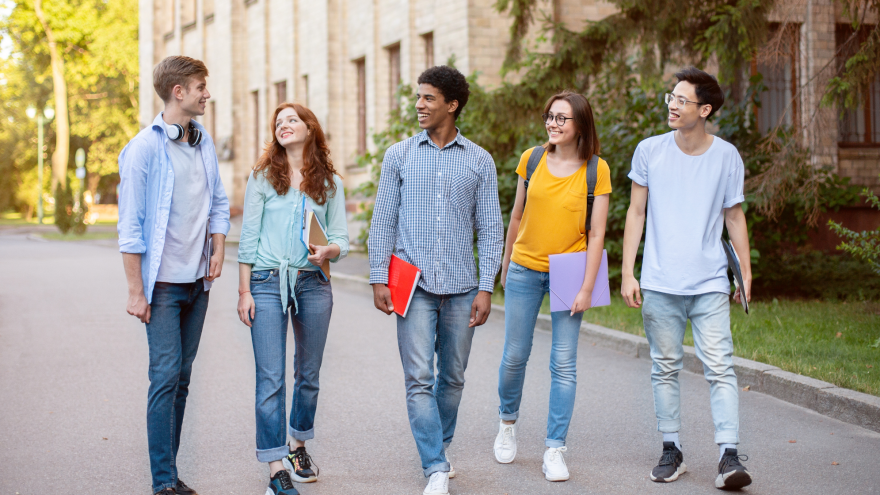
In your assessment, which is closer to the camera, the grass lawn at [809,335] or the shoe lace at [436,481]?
the shoe lace at [436,481]

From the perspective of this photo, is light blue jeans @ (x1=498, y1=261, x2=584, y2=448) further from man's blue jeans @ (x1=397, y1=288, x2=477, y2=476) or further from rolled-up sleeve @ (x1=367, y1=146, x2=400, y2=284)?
rolled-up sleeve @ (x1=367, y1=146, x2=400, y2=284)

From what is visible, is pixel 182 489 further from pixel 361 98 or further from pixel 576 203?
pixel 361 98

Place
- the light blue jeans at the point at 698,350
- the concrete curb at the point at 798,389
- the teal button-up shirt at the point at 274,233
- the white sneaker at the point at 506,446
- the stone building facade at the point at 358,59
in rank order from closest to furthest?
the teal button-up shirt at the point at 274,233
the light blue jeans at the point at 698,350
the white sneaker at the point at 506,446
the concrete curb at the point at 798,389
the stone building facade at the point at 358,59

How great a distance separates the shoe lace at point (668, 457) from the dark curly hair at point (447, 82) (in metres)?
2.04

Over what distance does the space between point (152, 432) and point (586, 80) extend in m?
8.46

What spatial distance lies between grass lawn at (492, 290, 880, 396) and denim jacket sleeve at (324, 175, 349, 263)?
3.71m

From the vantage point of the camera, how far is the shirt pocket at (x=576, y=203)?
183 inches

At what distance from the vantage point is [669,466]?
4.67 m

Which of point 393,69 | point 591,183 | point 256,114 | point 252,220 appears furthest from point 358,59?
point 252,220

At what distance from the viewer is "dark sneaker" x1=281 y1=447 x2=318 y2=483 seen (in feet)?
15.3

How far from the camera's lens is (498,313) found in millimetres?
11164

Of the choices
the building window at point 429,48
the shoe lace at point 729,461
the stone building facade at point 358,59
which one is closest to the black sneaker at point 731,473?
the shoe lace at point 729,461

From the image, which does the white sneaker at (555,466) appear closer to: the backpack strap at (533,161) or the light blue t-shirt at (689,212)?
the light blue t-shirt at (689,212)

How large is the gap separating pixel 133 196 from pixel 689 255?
2.67 meters
